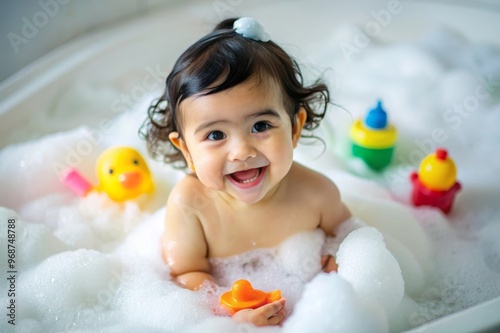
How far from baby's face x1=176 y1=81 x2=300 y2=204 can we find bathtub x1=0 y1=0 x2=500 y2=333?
78 cm

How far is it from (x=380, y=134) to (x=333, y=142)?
220 mm

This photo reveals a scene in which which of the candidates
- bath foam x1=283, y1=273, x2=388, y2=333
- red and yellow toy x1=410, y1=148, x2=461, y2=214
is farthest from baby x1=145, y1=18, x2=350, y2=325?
red and yellow toy x1=410, y1=148, x2=461, y2=214

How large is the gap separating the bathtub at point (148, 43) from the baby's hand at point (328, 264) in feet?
3.11

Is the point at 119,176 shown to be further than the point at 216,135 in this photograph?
Yes

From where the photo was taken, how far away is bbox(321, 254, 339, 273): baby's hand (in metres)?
1.24

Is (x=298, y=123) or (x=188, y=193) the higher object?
(x=298, y=123)

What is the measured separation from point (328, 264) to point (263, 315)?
25cm

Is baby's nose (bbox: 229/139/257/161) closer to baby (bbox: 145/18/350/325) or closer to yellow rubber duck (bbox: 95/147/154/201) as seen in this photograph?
baby (bbox: 145/18/350/325)

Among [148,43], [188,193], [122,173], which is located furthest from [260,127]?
[148,43]

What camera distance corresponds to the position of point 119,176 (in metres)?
1.45

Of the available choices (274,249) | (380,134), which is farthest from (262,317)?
(380,134)

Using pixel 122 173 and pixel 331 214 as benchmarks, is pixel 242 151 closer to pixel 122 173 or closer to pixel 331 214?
pixel 331 214

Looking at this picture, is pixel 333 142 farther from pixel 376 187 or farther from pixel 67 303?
pixel 67 303

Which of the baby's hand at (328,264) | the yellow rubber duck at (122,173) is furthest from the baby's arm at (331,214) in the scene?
the yellow rubber duck at (122,173)
